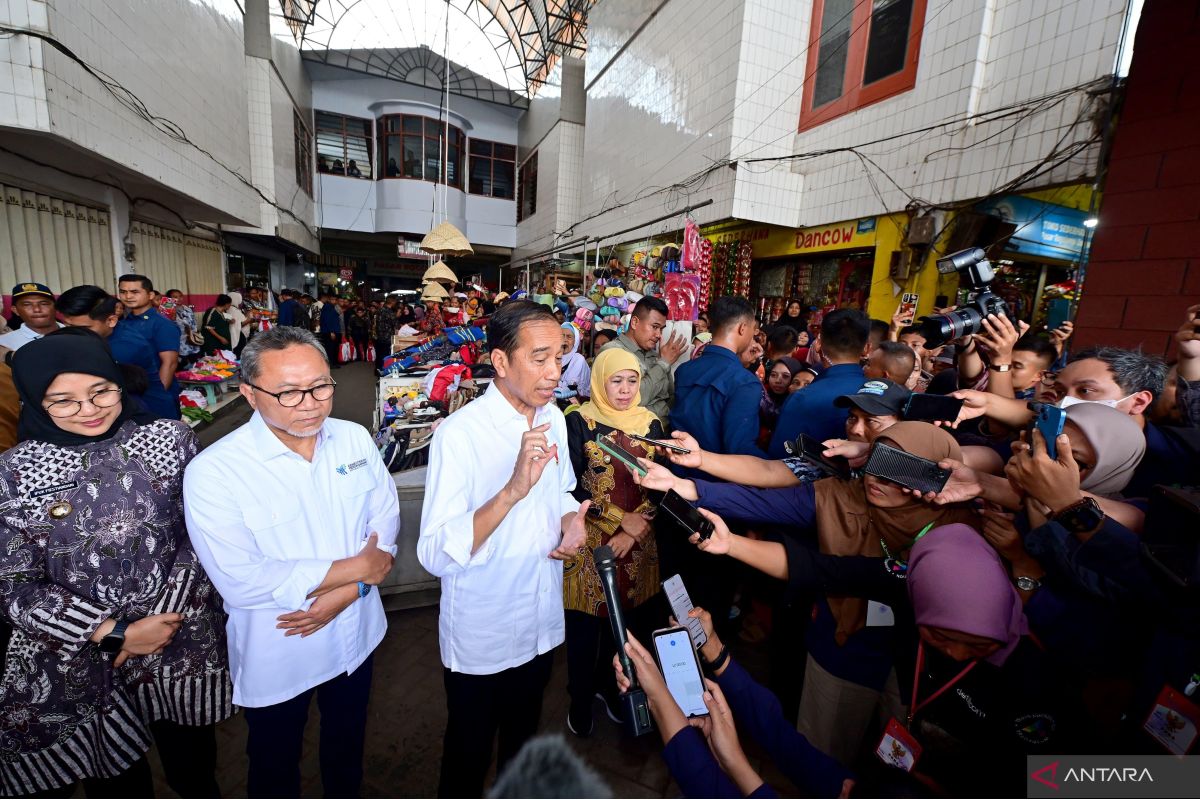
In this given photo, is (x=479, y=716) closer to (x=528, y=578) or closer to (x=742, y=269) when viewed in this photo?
(x=528, y=578)

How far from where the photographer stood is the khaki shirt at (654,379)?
351cm

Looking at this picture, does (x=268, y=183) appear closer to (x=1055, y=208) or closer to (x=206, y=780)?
(x=206, y=780)

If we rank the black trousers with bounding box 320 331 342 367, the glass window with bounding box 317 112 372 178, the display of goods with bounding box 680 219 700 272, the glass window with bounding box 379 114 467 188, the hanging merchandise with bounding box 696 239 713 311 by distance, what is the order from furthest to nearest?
the glass window with bounding box 379 114 467 188 → the glass window with bounding box 317 112 372 178 → the black trousers with bounding box 320 331 342 367 → the hanging merchandise with bounding box 696 239 713 311 → the display of goods with bounding box 680 219 700 272

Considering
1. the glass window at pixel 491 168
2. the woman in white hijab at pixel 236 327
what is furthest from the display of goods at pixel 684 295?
the glass window at pixel 491 168

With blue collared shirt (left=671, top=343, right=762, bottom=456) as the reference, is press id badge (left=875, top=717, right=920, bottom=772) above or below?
below

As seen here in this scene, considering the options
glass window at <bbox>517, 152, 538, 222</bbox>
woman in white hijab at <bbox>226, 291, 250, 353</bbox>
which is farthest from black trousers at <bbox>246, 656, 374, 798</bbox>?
glass window at <bbox>517, 152, 538, 222</bbox>

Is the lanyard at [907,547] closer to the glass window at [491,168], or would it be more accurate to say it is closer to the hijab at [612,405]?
the hijab at [612,405]

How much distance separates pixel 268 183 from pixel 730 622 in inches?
530

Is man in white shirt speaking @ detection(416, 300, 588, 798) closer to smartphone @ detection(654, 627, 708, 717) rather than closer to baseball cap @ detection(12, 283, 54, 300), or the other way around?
smartphone @ detection(654, 627, 708, 717)

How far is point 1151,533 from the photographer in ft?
3.79

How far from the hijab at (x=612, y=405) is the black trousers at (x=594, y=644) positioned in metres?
0.80

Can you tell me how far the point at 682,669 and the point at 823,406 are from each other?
154 cm

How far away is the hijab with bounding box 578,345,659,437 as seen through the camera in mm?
2119

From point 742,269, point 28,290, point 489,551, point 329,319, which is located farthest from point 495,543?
point 329,319
